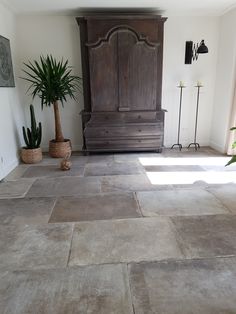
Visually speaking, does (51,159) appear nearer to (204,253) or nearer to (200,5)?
(204,253)

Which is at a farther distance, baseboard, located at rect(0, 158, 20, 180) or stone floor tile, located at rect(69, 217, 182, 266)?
baseboard, located at rect(0, 158, 20, 180)

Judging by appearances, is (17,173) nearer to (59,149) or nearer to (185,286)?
(59,149)

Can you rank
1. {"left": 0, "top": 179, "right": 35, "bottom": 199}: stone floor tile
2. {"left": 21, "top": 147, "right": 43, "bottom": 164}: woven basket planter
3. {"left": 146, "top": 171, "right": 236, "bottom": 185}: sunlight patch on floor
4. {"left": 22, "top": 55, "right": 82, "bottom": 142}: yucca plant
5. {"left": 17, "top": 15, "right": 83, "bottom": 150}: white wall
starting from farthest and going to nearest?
{"left": 17, "top": 15, "right": 83, "bottom": 150}: white wall → {"left": 21, "top": 147, "right": 43, "bottom": 164}: woven basket planter → {"left": 22, "top": 55, "right": 82, "bottom": 142}: yucca plant → {"left": 146, "top": 171, "right": 236, "bottom": 185}: sunlight patch on floor → {"left": 0, "top": 179, "right": 35, "bottom": 199}: stone floor tile

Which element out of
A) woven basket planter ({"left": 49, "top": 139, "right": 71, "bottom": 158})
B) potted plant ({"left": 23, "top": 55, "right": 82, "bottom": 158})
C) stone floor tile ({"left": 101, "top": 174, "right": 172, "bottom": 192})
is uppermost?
potted plant ({"left": 23, "top": 55, "right": 82, "bottom": 158})

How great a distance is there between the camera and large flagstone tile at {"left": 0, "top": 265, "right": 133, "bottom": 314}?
1.46m

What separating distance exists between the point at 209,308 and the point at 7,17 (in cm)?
477

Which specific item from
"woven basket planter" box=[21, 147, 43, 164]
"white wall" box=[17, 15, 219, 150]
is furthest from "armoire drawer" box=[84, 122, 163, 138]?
"woven basket planter" box=[21, 147, 43, 164]

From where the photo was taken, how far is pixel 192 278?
167cm

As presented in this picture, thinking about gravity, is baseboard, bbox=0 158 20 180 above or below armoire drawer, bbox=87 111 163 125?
below

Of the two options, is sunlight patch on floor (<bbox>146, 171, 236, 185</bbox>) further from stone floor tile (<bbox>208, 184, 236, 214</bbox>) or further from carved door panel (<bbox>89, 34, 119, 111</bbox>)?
carved door panel (<bbox>89, 34, 119, 111</bbox>)

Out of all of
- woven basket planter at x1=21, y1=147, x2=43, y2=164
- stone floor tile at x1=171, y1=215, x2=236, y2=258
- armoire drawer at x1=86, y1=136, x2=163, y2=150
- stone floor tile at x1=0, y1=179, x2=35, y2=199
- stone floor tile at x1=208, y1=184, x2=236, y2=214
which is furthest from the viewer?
armoire drawer at x1=86, y1=136, x2=163, y2=150

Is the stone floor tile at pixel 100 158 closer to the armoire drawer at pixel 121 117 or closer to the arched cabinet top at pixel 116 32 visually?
the armoire drawer at pixel 121 117

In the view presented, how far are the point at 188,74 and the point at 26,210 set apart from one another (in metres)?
3.98

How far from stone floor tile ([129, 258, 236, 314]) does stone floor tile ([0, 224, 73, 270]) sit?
2.04 feet
